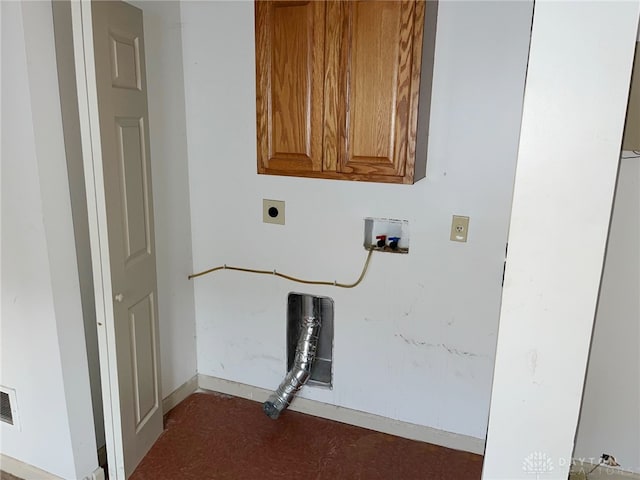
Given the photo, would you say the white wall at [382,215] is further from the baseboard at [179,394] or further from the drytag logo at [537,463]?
the drytag logo at [537,463]

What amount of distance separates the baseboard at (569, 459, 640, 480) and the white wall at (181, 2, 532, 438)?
1.28ft

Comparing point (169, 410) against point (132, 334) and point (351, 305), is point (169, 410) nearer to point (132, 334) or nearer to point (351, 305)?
point (132, 334)

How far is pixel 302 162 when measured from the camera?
74.0 inches

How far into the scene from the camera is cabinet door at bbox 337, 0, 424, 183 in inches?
64.8

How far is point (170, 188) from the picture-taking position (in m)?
2.28

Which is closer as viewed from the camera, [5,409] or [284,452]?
[5,409]

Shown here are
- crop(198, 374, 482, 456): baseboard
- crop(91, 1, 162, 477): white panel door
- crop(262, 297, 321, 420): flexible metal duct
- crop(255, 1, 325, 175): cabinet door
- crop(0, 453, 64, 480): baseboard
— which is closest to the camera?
crop(91, 1, 162, 477): white panel door

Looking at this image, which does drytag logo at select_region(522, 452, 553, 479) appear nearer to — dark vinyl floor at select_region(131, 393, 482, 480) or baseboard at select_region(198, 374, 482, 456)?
dark vinyl floor at select_region(131, 393, 482, 480)

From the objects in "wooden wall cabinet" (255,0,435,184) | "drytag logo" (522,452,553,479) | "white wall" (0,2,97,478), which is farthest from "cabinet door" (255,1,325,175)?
"drytag logo" (522,452,553,479)

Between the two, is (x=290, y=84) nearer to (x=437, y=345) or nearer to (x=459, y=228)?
(x=459, y=228)

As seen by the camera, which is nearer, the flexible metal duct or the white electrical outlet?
the white electrical outlet

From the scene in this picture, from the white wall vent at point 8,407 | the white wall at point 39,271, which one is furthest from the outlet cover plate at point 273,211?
the white wall vent at point 8,407

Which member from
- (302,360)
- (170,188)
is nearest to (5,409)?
(170,188)

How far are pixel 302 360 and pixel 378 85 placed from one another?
131 centimetres
